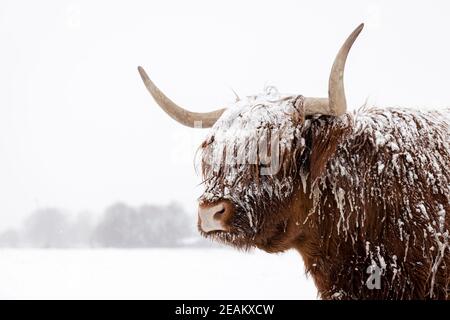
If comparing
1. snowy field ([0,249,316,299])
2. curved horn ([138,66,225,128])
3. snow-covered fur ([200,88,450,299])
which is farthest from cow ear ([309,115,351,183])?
snowy field ([0,249,316,299])

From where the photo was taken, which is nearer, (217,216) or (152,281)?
(217,216)

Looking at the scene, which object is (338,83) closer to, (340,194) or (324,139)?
(324,139)

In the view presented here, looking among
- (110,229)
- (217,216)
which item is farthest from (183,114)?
(110,229)

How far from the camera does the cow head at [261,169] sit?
3.19 metres

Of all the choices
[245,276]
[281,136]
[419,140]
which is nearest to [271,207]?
[281,136]

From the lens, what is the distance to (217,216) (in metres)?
3.18

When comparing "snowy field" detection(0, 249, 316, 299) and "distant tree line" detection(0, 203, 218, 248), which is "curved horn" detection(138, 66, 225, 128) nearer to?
"snowy field" detection(0, 249, 316, 299)

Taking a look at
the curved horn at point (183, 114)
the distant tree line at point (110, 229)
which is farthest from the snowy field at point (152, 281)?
the distant tree line at point (110, 229)

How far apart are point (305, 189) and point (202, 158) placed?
0.84 meters

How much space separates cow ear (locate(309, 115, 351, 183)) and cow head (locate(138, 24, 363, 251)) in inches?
2.6

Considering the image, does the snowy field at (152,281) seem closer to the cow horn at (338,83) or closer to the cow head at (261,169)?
the cow head at (261,169)

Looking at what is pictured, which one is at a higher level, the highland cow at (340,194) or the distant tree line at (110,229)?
the highland cow at (340,194)

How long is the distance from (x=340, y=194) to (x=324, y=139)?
36 cm
